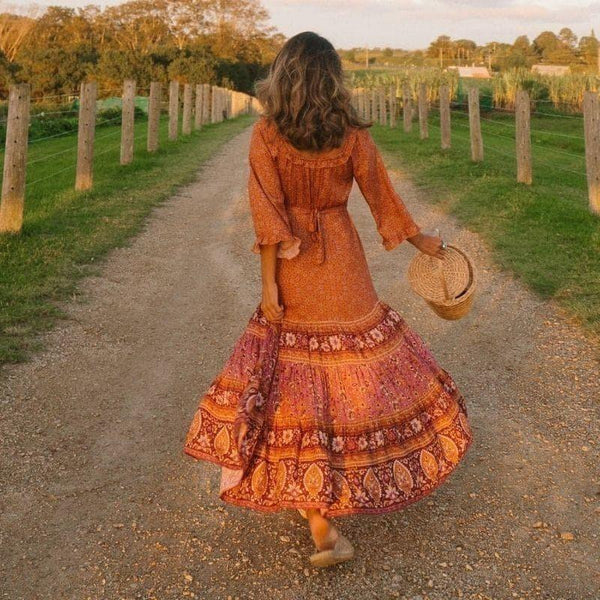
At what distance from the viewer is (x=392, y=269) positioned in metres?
7.82

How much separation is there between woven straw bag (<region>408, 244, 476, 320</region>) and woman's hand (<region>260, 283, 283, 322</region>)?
72cm

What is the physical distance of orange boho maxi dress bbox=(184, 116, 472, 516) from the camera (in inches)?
116

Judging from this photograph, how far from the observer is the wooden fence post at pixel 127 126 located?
14.4m

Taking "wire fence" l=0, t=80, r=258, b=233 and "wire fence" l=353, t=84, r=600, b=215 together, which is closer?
"wire fence" l=0, t=80, r=258, b=233

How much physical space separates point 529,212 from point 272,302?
24.5ft

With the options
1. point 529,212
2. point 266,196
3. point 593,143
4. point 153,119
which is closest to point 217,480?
point 266,196

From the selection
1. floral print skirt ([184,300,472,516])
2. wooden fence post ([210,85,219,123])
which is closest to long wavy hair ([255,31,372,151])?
floral print skirt ([184,300,472,516])

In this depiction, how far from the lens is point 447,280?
3387 millimetres

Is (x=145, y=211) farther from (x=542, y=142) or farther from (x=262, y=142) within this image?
(x=542, y=142)

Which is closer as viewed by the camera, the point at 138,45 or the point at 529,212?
the point at 529,212

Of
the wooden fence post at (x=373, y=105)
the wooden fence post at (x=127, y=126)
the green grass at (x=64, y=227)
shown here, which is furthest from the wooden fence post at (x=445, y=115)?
the wooden fence post at (x=373, y=105)

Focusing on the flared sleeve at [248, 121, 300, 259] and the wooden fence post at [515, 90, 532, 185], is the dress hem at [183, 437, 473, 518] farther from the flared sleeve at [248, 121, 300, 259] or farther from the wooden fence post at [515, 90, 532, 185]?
the wooden fence post at [515, 90, 532, 185]

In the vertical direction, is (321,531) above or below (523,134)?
below

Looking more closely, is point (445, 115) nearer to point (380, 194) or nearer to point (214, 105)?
point (380, 194)
